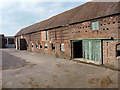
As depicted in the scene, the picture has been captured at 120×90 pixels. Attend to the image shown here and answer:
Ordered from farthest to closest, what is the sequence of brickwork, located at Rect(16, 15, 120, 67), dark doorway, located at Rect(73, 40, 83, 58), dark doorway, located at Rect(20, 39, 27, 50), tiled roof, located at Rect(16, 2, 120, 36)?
dark doorway, located at Rect(20, 39, 27, 50) < dark doorway, located at Rect(73, 40, 83, 58) < tiled roof, located at Rect(16, 2, 120, 36) < brickwork, located at Rect(16, 15, 120, 67)

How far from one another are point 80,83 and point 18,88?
3.38 metres

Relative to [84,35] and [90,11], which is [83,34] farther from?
[90,11]

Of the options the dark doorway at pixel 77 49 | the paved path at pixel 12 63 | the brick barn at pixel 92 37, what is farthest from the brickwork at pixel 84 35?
the paved path at pixel 12 63

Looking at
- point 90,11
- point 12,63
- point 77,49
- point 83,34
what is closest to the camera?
point 83,34

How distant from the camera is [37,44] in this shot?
21375 mm

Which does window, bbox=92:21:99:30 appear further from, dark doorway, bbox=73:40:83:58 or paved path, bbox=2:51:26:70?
paved path, bbox=2:51:26:70

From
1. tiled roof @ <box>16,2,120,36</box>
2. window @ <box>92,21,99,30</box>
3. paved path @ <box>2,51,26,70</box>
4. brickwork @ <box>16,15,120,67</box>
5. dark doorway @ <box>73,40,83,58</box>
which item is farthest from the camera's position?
dark doorway @ <box>73,40,83,58</box>

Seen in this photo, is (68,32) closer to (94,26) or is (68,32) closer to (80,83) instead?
(94,26)

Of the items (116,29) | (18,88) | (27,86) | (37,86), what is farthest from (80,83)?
(116,29)

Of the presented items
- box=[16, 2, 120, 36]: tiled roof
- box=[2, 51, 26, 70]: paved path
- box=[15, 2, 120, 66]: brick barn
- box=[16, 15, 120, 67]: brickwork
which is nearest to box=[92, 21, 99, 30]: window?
box=[15, 2, 120, 66]: brick barn

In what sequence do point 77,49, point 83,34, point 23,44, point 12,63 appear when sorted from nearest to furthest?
point 83,34, point 12,63, point 77,49, point 23,44

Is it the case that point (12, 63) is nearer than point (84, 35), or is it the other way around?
point (84, 35)

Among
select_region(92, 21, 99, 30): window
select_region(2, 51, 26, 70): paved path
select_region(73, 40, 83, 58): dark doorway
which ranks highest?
select_region(92, 21, 99, 30): window

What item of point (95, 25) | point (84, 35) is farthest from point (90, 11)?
point (84, 35)
